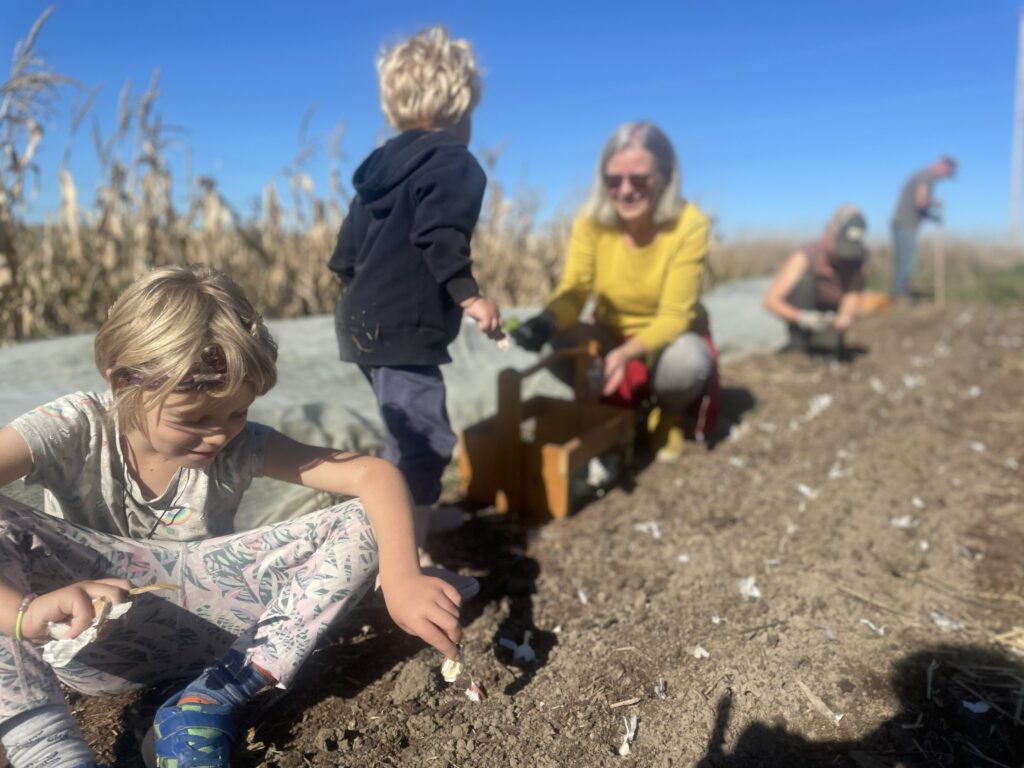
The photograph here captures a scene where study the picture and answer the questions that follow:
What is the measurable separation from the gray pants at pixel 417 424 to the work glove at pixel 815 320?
3.68m

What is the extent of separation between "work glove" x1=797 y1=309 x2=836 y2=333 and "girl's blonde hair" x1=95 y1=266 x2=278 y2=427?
4.36 m

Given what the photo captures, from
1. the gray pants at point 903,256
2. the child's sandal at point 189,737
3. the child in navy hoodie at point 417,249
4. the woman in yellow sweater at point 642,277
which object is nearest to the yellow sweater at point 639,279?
the woman in yellow sweater at point 642,277

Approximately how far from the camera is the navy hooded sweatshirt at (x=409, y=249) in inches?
68.9

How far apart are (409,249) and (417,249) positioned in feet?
0.07

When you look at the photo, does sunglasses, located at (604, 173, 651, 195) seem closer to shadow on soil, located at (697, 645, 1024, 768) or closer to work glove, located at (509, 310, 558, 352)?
work glove, located at (509, 310, 558, 352)

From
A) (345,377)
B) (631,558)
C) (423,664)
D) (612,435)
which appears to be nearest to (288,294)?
(345,377)

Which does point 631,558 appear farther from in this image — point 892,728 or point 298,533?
point 298,533

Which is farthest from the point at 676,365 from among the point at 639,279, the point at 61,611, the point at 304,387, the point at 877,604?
the point at 61,611

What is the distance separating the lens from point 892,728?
56.0 inches

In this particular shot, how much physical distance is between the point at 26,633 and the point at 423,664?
74 centimetres

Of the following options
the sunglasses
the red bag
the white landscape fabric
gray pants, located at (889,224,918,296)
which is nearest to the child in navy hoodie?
the white landscape fabric

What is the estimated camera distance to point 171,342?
3.85 feet

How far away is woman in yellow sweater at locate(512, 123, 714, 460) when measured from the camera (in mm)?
2736

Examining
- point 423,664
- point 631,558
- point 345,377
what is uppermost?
point 345,377
